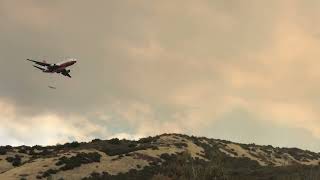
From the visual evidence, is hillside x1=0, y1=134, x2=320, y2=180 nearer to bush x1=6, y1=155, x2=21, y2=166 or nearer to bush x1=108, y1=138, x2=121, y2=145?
bush x1=108, y1=138, x2=121, y2=145

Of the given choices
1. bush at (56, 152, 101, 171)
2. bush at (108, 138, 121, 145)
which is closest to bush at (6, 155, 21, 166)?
bush at (56, 152, 101, 171)

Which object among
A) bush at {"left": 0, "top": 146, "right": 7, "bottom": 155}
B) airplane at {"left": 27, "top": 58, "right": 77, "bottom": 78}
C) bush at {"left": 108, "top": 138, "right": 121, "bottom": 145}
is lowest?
bush at {"left": 0, "top": 146, "right": 7, "bottom": 155}

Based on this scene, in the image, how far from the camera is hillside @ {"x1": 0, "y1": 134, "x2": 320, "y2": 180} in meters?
39.8

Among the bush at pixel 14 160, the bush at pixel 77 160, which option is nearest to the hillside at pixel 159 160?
the bush at pixel 77 160

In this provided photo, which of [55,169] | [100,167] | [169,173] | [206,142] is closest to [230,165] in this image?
[206,142]

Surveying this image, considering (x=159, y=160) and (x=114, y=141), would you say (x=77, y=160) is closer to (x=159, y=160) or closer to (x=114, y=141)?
(x=159, y=160)

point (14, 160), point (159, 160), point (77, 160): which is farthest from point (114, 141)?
point (77, 160)

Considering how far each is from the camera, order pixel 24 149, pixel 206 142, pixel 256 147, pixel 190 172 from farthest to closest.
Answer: pixel 256 147 < pixel 206 142 < pixel 24 149 < pixel 190 172

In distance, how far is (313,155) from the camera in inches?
3452

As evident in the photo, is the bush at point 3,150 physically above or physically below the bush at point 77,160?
above

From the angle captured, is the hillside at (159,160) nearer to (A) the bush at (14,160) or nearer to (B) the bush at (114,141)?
(B) the bush at (114,141)

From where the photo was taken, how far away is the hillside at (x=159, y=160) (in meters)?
39.8

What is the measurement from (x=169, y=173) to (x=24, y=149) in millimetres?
37287

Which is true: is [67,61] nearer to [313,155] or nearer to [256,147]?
[256,147]
